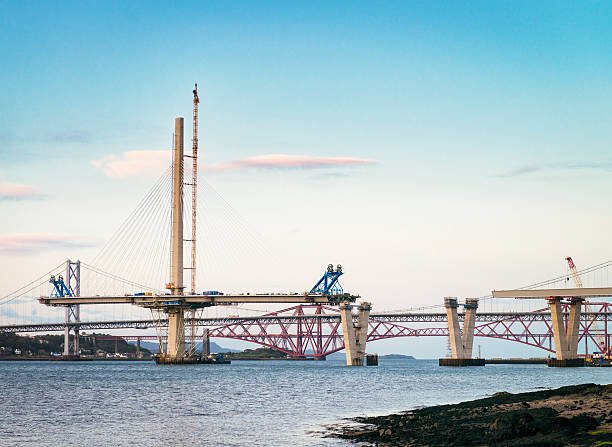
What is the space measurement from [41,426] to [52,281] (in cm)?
13872

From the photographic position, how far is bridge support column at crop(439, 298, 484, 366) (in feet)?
527

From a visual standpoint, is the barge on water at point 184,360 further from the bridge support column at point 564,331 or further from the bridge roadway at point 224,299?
the bridge support column at point 564,331

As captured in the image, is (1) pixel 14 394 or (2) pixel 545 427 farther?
(1) pixel 14 394

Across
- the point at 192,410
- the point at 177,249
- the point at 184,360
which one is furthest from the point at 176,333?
the point at 192,410

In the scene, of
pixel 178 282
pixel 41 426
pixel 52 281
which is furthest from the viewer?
pixel 52 281

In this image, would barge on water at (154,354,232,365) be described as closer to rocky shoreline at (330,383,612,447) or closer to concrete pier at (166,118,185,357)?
concrete pier at (166,118,185,357)

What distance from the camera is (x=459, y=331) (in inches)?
6452

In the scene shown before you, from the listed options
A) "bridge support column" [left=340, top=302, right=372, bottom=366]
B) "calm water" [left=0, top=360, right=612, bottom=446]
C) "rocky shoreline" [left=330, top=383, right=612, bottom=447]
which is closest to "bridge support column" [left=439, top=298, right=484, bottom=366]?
"bridge support column" [left=340, top=302, right=372, bottom=366]

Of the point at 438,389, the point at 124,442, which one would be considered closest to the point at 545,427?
the point at 124,442

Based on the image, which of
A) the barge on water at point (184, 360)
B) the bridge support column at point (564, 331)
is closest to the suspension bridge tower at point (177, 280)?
the barge on water at point (184, 360)

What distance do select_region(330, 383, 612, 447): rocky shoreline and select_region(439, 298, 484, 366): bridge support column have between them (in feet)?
352

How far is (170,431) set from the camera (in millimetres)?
46156

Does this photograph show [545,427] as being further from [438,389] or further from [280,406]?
[438,389]

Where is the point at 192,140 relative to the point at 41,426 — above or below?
above
